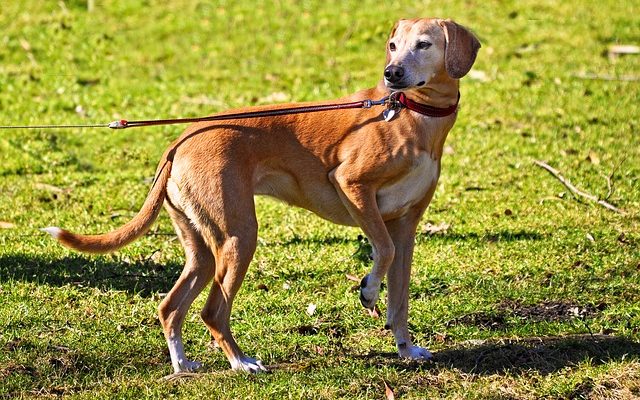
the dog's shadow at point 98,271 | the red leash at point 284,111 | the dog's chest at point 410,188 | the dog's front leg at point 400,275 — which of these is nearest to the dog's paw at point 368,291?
the dog's front leg at point 400,275

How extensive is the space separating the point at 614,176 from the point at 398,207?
4678mm

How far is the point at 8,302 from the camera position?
723 centimetres

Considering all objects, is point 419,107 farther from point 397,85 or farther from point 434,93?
A: point 397,85

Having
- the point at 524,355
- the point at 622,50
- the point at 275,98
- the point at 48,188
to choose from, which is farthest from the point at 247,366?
the point at 622,50

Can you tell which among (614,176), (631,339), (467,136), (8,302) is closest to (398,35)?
(631,339)

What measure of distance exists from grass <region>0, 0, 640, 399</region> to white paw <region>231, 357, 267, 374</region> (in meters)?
0.09

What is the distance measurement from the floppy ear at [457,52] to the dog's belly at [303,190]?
36.3 inches

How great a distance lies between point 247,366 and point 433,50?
1.98 meters

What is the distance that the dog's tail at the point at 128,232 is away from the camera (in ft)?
19.1

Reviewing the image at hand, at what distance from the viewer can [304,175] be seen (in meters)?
6.23

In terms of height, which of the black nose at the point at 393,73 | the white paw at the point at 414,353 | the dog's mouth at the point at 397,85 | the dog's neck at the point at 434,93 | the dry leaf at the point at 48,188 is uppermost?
the black nose at the point at 393,73

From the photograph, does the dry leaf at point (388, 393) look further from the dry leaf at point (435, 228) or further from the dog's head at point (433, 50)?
the dry leaf at point (435, 228)

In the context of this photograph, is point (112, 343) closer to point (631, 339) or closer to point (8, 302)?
point (8, 302)

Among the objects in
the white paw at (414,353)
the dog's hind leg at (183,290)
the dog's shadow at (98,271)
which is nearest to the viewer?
the dog's hind leg at (183,290)
